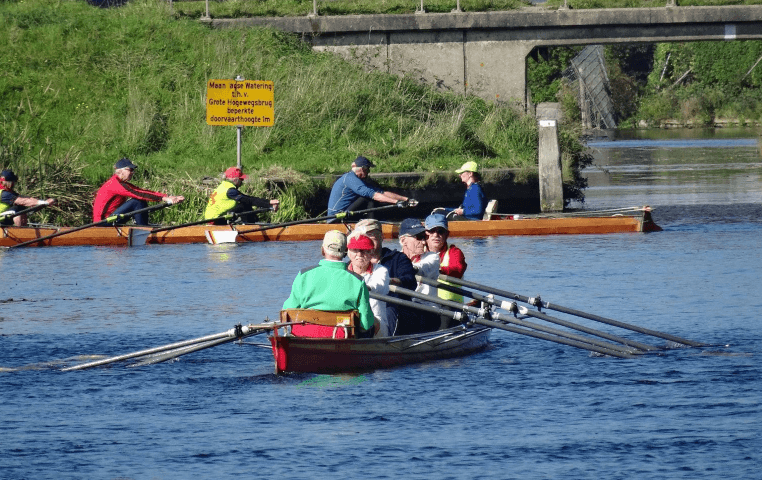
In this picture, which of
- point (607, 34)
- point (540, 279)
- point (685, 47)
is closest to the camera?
point (540, 279)

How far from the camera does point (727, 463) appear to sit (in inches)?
342

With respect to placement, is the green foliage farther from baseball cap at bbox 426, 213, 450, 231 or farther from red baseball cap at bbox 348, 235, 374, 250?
red baseball cap at bbox 348, 235, 374, 250

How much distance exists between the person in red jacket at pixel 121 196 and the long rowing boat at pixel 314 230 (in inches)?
13.7

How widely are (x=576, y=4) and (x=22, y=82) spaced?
14071 millimetres

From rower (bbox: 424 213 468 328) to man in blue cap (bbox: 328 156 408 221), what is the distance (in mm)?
8510

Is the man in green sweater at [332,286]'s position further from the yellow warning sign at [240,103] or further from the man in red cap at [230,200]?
the yellow warning sign at [240,103]

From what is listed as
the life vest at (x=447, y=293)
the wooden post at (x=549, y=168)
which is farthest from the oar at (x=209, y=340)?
the wooden post at (x=549, y=168)

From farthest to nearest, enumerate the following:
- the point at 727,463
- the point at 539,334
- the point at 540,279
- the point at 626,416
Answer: the point at 540,279 < the point at 539,334 < the point at 626,416 < the point at 727,463

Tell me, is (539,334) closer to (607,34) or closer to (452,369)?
(452,369)

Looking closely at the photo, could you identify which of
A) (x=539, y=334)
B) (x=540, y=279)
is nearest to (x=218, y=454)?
(x=539, y=334)

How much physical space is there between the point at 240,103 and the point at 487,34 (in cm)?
949

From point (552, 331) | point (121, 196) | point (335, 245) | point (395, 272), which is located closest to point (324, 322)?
point (335, 245)

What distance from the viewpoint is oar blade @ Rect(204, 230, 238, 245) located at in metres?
22.4

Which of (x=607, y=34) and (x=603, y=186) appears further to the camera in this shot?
(x=603, y=186)
